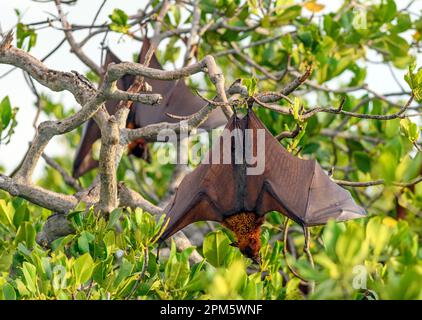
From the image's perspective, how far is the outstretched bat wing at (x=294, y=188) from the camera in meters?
4.35

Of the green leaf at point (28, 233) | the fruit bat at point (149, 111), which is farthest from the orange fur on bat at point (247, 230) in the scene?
the fruit bat at point (149, 111)

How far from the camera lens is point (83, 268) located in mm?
3564

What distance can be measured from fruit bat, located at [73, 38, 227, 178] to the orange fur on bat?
5.83ft

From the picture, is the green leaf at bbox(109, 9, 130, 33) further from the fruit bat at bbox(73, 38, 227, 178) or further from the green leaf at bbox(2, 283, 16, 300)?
the green leaf at bbox(2, 283, 16, 300)

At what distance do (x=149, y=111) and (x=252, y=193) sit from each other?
7.94 feet

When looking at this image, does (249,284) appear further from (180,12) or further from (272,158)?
(180,12)

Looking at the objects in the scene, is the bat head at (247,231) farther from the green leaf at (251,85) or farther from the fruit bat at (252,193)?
the green leaf at (251,85)

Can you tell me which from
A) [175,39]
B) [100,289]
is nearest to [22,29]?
[175,39]

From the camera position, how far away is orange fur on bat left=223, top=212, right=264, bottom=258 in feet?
14.8

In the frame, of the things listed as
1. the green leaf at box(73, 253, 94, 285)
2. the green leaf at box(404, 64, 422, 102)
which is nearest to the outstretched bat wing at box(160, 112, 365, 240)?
the green leaf at box(404, 64, 422, 102)

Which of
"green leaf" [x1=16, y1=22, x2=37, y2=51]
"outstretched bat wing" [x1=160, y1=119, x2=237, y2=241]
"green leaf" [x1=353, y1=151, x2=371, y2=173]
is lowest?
"outstretched bat wing" [x1=160, y1=119, x2=237, y2=241]
